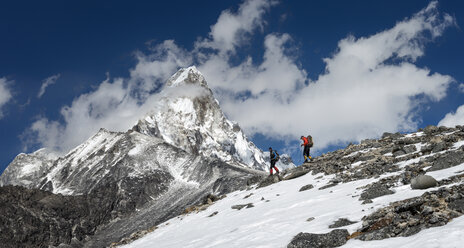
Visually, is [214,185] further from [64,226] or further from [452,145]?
[452,145]

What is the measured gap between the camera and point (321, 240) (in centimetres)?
1019

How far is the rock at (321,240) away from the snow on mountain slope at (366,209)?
0.29 meters

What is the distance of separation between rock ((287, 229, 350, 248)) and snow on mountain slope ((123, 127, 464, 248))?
29 centimetres

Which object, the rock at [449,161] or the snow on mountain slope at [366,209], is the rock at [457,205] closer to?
the snow on mountain slope at [366,209]

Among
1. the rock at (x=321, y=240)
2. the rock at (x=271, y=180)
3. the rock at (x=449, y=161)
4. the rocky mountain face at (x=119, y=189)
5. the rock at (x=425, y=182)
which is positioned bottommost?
the rock at (x=321, y=240)

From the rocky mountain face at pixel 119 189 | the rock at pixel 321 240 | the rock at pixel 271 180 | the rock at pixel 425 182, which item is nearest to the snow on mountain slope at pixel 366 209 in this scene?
the rock at pixel 425 182

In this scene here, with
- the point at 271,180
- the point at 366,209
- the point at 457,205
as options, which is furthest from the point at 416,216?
the point at 271,180

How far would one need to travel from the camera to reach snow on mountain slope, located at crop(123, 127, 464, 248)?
866 cm

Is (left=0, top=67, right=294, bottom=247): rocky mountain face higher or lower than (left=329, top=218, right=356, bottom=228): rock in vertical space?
higher

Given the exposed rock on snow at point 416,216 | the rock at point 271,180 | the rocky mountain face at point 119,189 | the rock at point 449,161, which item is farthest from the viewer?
the rocky mountain face at point 119,189

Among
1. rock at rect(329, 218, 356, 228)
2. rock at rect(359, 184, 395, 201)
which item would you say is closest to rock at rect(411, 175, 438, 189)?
rock at rect(359, 184, 395, 201)

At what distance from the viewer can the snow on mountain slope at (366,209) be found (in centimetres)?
866

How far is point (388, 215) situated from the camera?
9883 mm

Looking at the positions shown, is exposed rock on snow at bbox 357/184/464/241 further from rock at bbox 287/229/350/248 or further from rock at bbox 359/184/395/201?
rock at bbox 359/184/395/201
